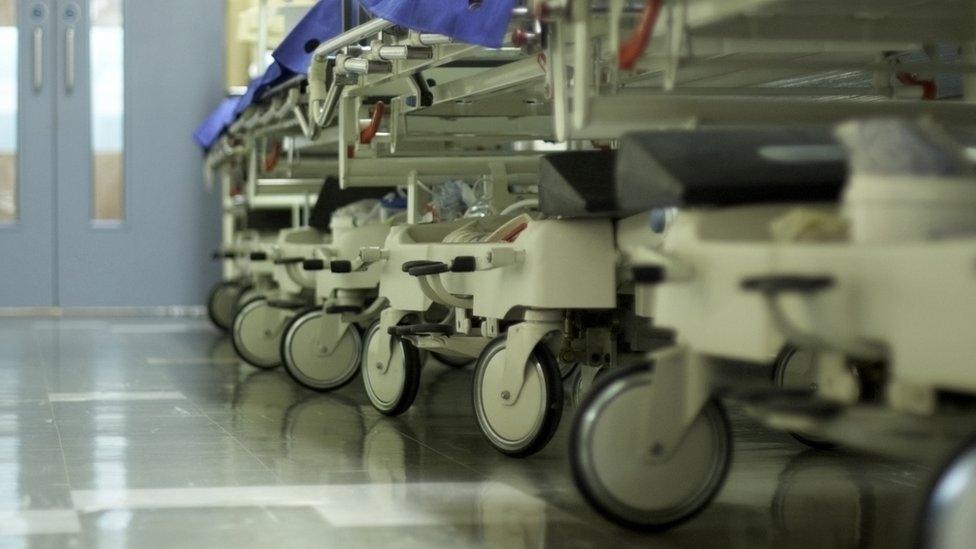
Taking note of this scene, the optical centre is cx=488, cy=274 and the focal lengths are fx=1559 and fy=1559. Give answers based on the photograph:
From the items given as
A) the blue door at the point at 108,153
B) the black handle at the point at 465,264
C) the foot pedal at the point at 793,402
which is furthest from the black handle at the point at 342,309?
the blue door at the point at 108,153

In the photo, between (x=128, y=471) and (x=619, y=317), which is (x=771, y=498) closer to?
(x=619, y=317)

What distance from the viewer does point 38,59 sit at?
10031mm

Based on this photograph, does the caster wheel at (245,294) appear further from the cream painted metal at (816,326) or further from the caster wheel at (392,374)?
the cream painted metal at (816,326)

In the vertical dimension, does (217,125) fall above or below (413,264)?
above

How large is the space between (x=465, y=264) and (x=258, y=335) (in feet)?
8.86

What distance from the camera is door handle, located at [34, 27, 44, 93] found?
32.9 ft

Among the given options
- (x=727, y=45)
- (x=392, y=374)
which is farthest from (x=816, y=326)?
(x=392, y=374)

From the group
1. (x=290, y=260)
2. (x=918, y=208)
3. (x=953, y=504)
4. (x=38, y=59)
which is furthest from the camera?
(x=38, y=59)

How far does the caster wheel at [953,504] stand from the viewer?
A: 1.76 m

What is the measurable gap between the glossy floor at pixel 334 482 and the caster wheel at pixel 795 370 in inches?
1.8

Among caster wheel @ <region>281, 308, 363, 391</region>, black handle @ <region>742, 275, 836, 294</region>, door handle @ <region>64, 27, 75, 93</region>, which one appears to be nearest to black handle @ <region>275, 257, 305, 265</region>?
caster wheel @ <region>281, 308, 363, 391</region>

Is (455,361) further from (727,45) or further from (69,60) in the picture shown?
(69,60)

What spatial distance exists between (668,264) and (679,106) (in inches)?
24.0

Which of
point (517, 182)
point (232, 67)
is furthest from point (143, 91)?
point (517, 182)
